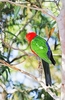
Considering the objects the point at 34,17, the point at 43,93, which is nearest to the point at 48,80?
the point at 43,93

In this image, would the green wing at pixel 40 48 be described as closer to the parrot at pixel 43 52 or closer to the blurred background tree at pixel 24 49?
the parrot at pixel 43 52

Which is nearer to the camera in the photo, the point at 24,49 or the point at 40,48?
the point at 40,48

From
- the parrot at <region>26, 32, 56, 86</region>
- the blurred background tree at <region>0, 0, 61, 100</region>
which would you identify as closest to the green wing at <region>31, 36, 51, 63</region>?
the parrot at <region>26, 32, 56, 86</region>

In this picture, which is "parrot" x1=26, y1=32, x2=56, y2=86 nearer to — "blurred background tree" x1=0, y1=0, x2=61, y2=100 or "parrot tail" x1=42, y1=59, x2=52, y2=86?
"parrot tail" x1=42, y1=59, x2=52, y2=86

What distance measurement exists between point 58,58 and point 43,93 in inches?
8.6

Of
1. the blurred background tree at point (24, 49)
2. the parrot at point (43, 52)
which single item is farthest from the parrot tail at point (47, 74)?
the blurred background tree at point (24, 49)

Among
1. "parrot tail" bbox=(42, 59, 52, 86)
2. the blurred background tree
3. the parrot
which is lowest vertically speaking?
the blurred background tree

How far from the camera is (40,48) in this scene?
0.84 m

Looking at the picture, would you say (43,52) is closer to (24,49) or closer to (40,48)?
(40,48)

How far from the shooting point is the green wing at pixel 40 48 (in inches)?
31.2

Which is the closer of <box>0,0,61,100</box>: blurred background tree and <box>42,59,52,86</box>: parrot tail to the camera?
<box>42,59,52,86</box>: parrot tail

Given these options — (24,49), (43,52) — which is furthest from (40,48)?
(24,49)

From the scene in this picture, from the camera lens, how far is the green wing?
792 millimetres

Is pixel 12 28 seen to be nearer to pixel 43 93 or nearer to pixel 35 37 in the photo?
pixel 43 93
